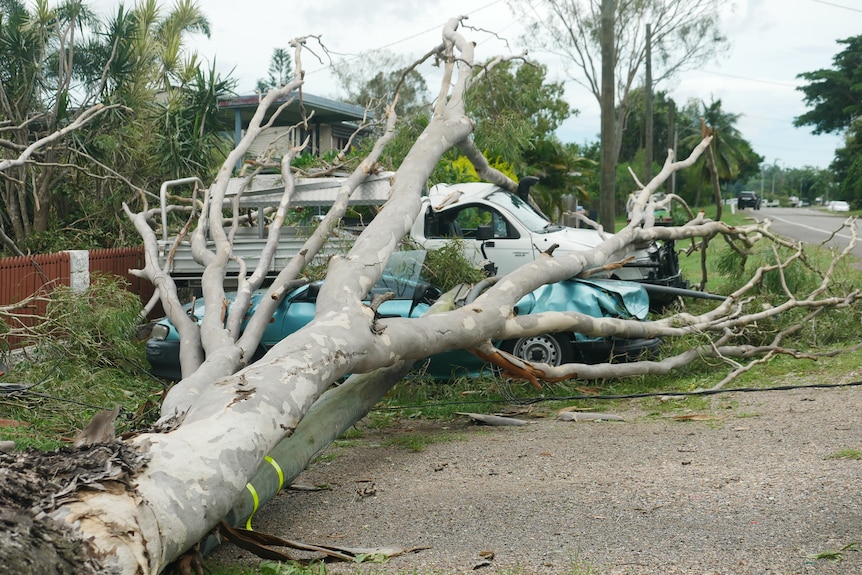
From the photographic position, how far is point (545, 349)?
8.81m

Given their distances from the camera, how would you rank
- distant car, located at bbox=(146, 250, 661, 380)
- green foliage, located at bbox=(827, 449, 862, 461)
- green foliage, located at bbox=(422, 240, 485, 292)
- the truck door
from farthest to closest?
the truck door < green foliage, located at bbox=(422, 240, 485, 292) < distant car, located at bbox=(146, 250, 661, 380) < green foliage, located at bbox=(827, 449, 862, 461)

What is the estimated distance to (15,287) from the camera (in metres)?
10.3

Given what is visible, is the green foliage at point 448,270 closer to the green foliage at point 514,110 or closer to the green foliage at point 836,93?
the green foliage at point 514,110

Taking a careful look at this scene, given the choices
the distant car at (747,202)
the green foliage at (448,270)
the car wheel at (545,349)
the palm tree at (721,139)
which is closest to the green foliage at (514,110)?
the green foliage at (448,270)

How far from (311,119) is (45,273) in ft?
54.5

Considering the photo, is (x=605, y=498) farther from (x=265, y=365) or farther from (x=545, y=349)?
(x=545, y=349)

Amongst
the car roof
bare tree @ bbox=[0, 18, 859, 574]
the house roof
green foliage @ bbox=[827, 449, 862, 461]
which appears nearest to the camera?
bare tree @ bbox=[0, 18, 859, 574]

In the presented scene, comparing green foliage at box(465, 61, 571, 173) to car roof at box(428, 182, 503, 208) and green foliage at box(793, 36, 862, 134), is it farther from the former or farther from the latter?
green foliage at box(793, 36, 862, 134)

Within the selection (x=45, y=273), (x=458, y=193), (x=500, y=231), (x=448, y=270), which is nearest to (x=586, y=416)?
(x=448, y=270)

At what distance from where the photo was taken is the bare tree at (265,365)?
345 cm

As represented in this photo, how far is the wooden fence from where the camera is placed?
10117mm

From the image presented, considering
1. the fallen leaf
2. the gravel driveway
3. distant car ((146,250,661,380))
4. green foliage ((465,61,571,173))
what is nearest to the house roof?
green foliage ((465,61,571,173))

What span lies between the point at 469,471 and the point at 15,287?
672 cm

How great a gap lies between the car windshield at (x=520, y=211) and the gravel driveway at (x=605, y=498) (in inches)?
216
